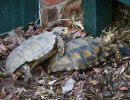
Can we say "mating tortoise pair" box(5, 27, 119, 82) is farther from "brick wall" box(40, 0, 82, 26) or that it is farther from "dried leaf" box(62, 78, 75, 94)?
"brick wall" box(40, 0, 82, 26)

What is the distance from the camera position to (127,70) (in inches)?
147

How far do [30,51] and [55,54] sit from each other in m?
0.21

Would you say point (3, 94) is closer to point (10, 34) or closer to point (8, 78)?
point (8, 78)

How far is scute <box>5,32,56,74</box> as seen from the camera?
3.64m

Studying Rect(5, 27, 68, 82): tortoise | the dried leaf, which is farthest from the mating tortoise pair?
the dried leaf

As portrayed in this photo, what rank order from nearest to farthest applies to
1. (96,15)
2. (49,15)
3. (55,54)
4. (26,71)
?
(26,71)
(55,54)
(96,15)
(49,15)

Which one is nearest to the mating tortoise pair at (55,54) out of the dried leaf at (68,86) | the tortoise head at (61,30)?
the dried leaf at (68,86)

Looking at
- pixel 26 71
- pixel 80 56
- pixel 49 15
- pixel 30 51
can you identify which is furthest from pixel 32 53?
pixel 49 15

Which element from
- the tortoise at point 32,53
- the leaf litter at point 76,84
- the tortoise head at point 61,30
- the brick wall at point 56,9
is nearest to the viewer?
the leaf litter at point 76,84

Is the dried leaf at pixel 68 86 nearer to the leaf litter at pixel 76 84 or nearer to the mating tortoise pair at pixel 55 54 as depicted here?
the leaf litter at pixel 76 84

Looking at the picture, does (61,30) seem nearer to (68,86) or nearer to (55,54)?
(55,54)

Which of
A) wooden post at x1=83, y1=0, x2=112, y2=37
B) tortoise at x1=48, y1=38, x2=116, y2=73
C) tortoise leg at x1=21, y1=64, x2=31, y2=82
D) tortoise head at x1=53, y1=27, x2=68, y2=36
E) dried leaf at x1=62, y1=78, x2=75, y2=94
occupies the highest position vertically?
wooden post at x1=83, y1=0, x2=112, y2=37

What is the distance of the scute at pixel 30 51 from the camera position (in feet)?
12.0

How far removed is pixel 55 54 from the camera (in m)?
3.76
